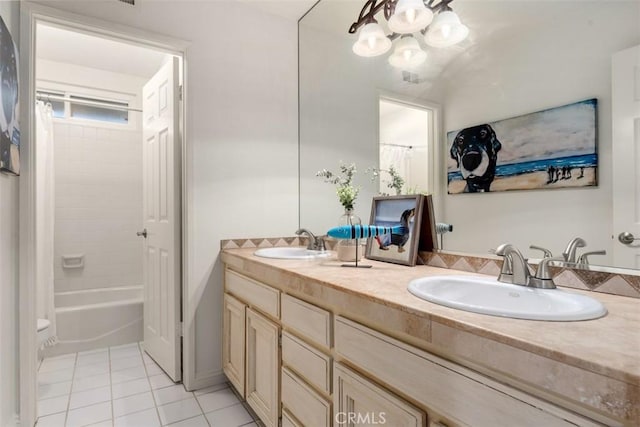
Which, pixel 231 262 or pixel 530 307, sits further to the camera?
pixel 231 262

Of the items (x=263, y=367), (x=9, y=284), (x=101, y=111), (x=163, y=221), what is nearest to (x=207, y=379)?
(x=263, y=367)

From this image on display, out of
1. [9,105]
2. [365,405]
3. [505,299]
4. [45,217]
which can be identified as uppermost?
[9,105]

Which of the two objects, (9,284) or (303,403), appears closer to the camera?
(303,403)

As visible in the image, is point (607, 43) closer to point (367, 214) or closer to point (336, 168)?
point (367, 214)

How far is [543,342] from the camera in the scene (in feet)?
1.98

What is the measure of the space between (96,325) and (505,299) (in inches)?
117

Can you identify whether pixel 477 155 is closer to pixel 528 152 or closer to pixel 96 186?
pixel 528 152

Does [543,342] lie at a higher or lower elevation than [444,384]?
higher

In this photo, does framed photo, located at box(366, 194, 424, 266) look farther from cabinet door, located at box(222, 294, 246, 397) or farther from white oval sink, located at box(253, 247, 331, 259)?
cabinet door, located at box(222, 294, 246, 397)

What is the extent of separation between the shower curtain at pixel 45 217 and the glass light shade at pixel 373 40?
239 centimetres

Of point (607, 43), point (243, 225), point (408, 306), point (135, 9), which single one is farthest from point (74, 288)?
point (607, 43)

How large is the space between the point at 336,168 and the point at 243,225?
0.73 metres

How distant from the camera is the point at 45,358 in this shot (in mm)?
2512

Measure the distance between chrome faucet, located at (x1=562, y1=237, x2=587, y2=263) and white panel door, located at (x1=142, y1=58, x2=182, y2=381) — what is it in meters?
1.98
